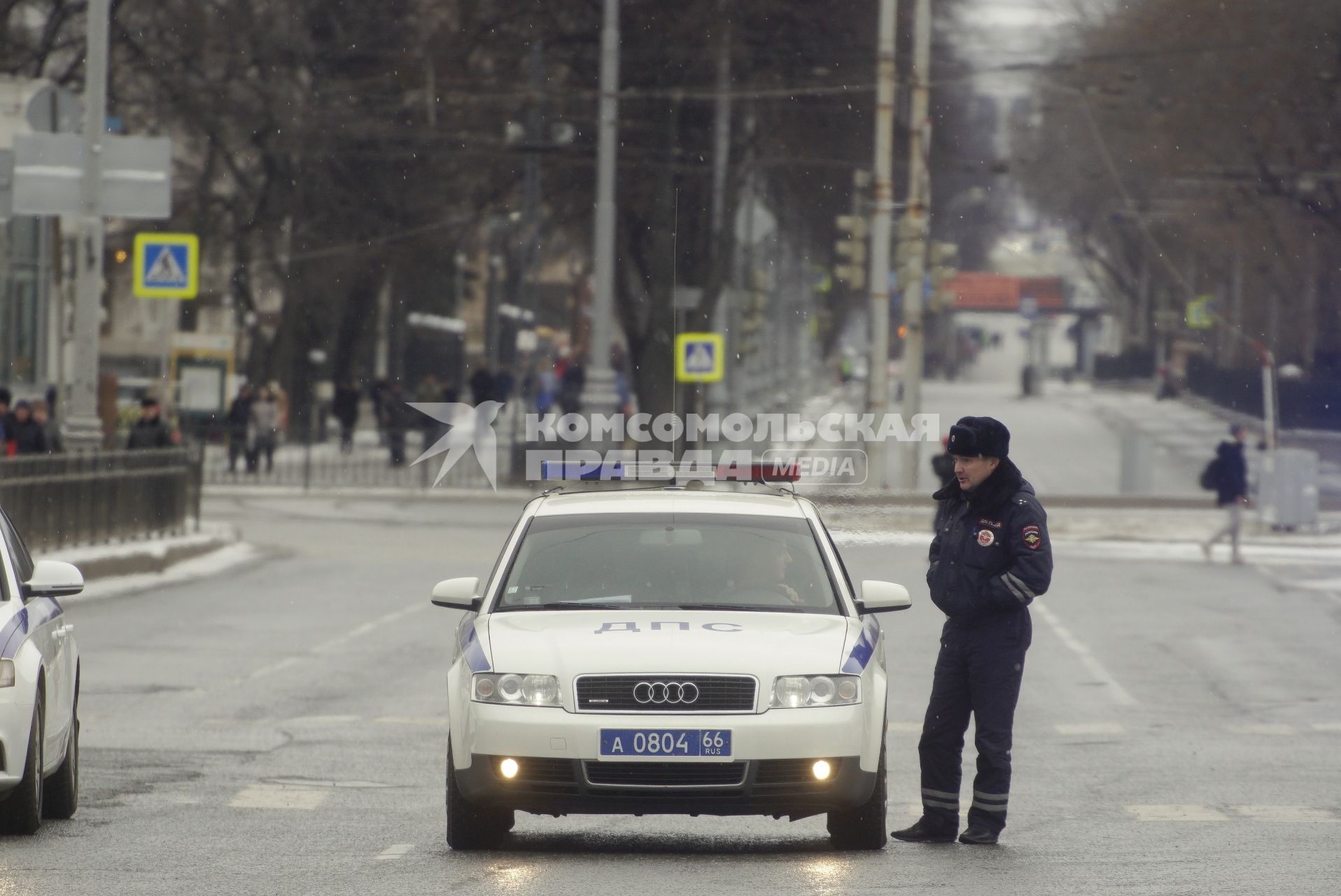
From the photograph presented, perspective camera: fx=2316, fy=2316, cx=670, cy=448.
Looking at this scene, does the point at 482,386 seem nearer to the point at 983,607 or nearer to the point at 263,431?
the point at 263,431

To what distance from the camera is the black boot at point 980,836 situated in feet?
27.9

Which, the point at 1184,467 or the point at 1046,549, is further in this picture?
the point at 1184,467

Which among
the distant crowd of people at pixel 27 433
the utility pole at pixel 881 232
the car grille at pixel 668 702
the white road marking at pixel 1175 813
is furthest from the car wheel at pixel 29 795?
the utility pole at pixel 881 232

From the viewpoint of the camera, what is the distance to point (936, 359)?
9981 centimetres

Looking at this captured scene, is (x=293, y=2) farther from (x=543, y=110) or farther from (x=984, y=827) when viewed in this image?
(x=984, y=827)

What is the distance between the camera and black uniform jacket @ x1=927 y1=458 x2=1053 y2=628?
27.3 ft

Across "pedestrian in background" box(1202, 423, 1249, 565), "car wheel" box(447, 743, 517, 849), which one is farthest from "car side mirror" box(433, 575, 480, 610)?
"pedestrian in background" box(1202, 423, 1249, 565)

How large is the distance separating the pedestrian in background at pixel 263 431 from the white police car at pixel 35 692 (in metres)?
31.3

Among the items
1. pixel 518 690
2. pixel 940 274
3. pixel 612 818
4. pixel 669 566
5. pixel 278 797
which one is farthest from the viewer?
pixel 940 274

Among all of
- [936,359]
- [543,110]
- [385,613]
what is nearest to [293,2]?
[543,110]

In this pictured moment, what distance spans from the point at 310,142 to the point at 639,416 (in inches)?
392

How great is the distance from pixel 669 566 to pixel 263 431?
32.5m

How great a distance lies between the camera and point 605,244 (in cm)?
3341

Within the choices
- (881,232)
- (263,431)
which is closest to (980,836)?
(881,232)
